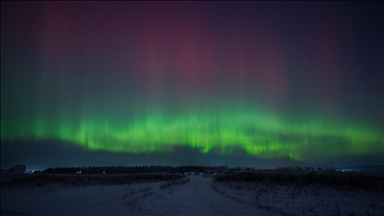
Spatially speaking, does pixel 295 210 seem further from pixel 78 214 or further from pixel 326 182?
pixel 326 182

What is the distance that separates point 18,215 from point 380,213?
16881 millimetres

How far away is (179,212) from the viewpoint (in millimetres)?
11266

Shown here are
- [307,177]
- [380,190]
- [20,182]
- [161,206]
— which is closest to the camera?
[161,206]

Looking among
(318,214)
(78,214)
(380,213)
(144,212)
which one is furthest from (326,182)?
(78,214)

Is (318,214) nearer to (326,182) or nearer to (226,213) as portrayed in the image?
(226,213)

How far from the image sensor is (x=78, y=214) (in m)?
11.4

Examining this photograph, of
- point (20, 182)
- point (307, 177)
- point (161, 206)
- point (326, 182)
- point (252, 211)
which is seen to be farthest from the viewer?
point (20, 182)

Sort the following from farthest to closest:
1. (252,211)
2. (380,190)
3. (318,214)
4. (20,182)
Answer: (20,182)
(380,190)
(252,211)
(318,214)

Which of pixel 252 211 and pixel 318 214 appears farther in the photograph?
pixel 252 211

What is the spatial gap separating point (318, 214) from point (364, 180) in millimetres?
19760

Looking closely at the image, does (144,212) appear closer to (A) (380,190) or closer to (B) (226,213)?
(B) (226,213)

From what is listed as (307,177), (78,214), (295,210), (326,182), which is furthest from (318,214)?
(307,177)

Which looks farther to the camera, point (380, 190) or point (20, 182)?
point (20, 182)

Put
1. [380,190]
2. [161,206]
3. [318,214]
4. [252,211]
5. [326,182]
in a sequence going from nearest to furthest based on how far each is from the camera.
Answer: [318,214] → [252,211] → [161,206] → [380,190] → [326,182]
